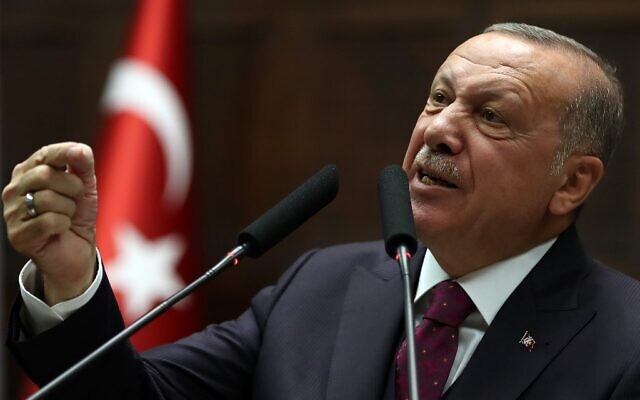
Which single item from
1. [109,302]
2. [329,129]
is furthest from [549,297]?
[329,129]

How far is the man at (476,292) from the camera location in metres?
1.92

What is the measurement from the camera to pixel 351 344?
208 cm

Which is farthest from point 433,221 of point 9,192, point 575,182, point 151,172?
point 151,172

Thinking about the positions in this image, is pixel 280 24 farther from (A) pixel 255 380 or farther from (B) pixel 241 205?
(A) pixel 255 380

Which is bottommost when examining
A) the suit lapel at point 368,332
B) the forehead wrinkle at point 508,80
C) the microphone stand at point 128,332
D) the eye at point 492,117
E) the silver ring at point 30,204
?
the suit lapel at point 368,332

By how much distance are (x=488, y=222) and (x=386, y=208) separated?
52cm

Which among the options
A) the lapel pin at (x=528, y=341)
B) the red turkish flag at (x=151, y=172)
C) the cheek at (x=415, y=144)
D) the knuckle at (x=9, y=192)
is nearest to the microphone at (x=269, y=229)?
the knuckle at (x=9, y=192)

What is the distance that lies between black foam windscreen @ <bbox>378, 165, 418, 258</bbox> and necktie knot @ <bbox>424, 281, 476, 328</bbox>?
0.44 metres

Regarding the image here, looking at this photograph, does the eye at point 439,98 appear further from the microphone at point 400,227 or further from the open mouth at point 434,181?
the microphone at point 400,227

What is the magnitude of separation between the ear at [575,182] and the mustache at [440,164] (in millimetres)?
234

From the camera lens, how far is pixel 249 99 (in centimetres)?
419

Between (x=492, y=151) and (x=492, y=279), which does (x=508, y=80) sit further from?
(x=492, y=279)

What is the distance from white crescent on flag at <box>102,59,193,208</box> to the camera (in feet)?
11.2

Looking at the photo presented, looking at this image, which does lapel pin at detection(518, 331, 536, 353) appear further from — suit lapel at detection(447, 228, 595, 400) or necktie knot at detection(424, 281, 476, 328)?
necktie knot at detection(424, 281, 476, 328)
